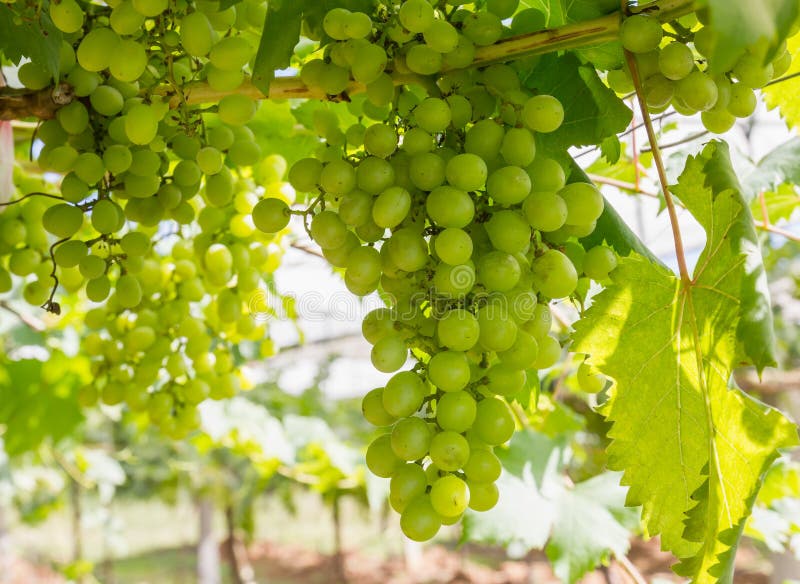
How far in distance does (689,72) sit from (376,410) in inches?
13.3

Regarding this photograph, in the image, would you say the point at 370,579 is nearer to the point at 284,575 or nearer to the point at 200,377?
the point at 284,575

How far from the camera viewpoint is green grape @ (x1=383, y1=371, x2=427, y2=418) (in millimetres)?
529

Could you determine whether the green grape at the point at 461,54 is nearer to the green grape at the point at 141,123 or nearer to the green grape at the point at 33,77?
the green grape at the point at 141,123

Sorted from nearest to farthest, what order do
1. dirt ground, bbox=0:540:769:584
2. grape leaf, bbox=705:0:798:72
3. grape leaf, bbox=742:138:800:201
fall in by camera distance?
grape leaf, bbox=705:0:798:72 < grape leaf, bbox=742:138:800:201 < dirt ground, bbox=0:540:769:584

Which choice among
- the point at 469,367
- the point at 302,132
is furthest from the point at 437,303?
the point at 302,132

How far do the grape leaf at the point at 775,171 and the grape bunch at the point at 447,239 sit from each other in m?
0.74

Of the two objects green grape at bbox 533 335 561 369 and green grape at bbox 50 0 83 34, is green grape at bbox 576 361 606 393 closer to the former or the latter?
green grape at bbox 533 335 561 369

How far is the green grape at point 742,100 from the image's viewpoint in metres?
0.56

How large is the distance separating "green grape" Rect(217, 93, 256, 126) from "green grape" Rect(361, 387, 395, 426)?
11.4 inches

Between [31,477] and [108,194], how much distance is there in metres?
4.62

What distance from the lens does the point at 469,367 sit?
556 mm

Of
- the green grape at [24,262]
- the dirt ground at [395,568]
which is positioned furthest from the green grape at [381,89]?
the dirt ground at [395,568]

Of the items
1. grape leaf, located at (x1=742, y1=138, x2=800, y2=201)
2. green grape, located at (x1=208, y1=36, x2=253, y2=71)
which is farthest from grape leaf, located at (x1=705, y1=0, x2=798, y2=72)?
grape leaf, located at (x1=742, y1=138, x2=800, y2=201)

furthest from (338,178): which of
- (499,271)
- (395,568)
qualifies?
(395,568)
